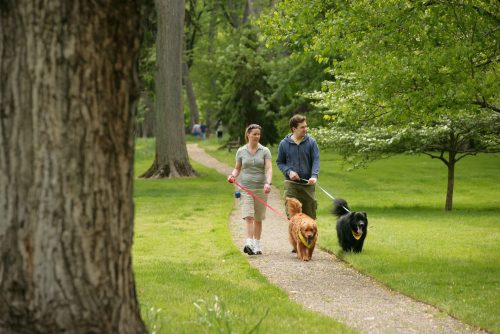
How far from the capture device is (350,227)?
1116cm

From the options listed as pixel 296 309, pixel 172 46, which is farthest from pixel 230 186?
pixel 296 309

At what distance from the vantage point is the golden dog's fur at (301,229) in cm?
1049

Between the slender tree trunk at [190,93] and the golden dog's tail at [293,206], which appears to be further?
the slender tree trunk at [190,93]

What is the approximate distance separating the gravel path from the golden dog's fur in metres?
0.17

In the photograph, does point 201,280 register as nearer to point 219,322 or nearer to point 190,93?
point 219,322

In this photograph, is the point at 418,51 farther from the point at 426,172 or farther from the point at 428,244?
the point at 426,172

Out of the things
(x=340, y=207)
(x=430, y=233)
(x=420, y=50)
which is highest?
(x=420, y=50)

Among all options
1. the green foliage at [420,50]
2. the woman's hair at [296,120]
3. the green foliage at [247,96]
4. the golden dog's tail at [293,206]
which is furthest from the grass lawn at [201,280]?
the green foliage at [247,96]

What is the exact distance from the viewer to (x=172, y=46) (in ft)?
88.7

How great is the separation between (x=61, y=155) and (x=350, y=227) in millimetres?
7642

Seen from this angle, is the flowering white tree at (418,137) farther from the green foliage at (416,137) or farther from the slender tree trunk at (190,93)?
the slender tree trunk at (190,93)

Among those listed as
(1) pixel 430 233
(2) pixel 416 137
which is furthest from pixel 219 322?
(2) pixel 416 137

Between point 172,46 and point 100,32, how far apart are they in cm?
2338

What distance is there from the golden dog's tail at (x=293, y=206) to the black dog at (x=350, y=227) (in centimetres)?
75
